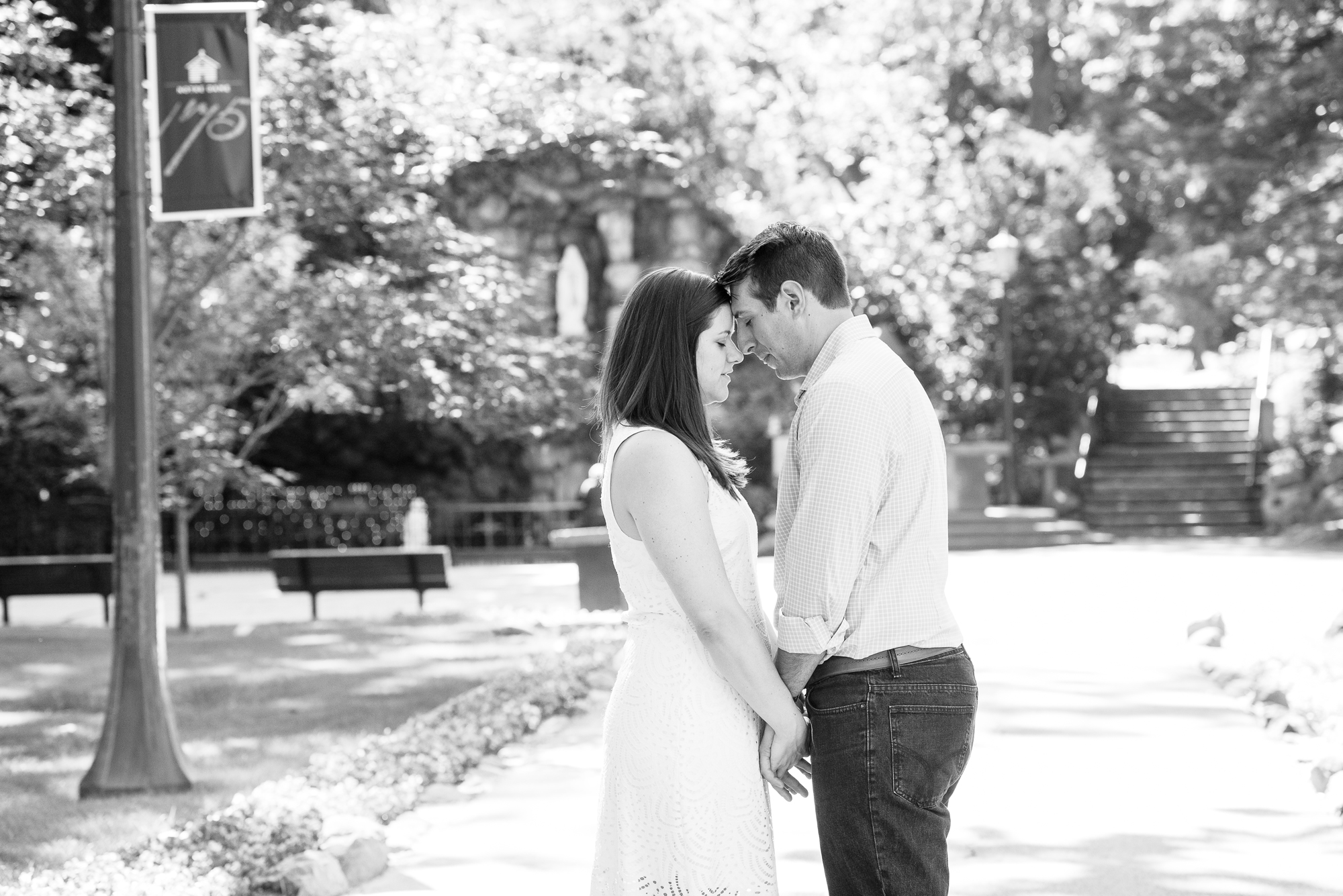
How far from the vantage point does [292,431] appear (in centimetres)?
2695

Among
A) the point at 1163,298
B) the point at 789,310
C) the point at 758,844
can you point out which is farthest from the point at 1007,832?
the point at 1163,298

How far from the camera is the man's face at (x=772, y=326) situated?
313 cm

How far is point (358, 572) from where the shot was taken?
51.2 ft

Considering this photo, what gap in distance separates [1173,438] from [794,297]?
2638 centimetres

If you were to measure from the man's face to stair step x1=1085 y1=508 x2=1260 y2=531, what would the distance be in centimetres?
2318

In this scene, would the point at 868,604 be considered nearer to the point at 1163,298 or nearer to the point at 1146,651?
the point at 1146,651

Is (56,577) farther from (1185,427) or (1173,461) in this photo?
(1185,427)

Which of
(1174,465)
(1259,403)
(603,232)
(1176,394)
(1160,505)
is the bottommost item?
(1160,505)

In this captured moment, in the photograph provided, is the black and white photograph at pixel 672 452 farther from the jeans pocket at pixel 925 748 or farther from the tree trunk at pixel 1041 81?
the tree trunk at pixel 1041 81

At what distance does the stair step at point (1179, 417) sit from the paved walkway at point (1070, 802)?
1705cm

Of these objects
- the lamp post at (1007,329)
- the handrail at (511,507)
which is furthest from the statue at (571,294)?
the lamp post at (1007,329)

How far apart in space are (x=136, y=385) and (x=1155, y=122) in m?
18.6

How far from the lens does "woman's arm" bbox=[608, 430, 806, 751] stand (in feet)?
9.73

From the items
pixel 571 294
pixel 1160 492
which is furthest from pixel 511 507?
pixel 1160 492
